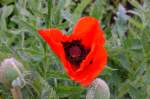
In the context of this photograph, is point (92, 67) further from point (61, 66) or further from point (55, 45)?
point (61, 66)

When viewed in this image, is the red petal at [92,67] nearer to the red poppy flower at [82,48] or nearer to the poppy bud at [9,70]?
the red poppy flower at [82,48]

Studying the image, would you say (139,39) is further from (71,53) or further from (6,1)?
(6,1)

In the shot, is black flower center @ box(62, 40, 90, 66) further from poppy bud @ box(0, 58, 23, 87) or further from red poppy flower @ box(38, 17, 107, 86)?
poppy bud @ box(0, 58, 23, 87)

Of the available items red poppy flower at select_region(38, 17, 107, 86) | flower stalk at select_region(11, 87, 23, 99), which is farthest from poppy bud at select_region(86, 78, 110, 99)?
flower stalk at select_region(11, 87, 23, 99)

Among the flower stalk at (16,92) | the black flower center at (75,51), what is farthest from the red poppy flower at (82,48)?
the flower stalk at (16,92)

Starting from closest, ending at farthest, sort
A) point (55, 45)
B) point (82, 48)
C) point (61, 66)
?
point (55, 45)
point (82, 48)
point (61, 66)

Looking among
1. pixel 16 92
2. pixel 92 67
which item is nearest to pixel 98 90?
pixel 92 67
